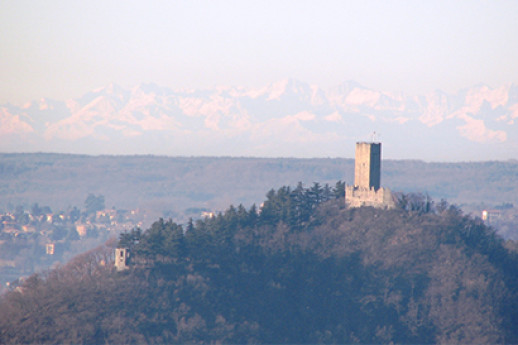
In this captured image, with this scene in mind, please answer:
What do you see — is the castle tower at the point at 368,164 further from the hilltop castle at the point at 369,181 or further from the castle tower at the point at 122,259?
the castle tower at the point at 122,259

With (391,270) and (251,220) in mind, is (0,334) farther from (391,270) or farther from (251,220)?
(391,270)

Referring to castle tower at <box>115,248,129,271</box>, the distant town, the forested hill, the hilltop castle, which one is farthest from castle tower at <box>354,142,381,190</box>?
the distant town

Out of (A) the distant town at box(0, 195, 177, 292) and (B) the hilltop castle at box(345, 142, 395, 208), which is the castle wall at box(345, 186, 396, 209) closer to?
(B) the hilltop castle at box(345, 142, 395, 208)

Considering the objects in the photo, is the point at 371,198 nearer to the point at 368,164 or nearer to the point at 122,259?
the point at 368,164

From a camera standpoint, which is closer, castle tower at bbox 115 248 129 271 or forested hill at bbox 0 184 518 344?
forested hill at bbox 0 184 518 344

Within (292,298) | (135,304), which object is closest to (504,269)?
(292,298)

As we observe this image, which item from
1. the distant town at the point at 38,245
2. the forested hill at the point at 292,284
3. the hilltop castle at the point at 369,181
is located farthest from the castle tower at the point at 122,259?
the distant town at the point at 38,245

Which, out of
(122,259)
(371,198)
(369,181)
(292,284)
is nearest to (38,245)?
(292,284)
